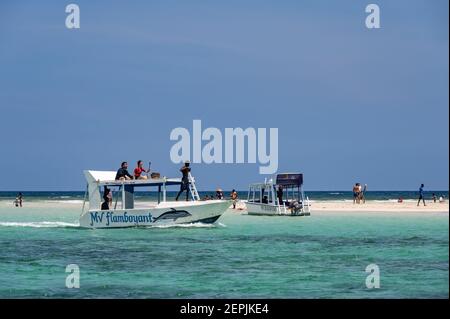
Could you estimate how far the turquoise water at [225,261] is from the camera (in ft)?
56.4

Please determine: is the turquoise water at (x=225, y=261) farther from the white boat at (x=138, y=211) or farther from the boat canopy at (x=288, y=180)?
the boat canopy at (x=288, y=180)

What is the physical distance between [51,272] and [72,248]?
609 centimetres

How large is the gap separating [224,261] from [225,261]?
32 millimetres

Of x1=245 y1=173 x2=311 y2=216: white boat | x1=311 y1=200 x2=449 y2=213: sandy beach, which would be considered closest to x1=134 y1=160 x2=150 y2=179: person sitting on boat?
x1=245 y1=173 x2=311 y2=216: white boat

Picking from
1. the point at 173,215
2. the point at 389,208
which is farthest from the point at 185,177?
the point at 389,208

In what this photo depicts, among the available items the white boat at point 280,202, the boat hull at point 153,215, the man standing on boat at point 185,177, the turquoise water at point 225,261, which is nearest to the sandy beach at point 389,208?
the white boat at point 280,202

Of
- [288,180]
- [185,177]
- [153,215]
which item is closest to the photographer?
[185,177]

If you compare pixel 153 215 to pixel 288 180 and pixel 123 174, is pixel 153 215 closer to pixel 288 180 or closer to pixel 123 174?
pixel 123 174

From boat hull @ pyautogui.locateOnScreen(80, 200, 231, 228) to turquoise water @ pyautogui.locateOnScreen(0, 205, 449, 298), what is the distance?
470 millimetres

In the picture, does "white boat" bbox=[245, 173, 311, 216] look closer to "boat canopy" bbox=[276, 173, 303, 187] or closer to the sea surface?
"boat canopy" bbox=[276, 173, 303, 187]

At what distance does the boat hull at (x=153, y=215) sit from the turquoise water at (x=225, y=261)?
470mm

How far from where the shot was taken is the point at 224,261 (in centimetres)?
2223

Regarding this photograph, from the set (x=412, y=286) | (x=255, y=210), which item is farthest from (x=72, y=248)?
(x=255, y=210)

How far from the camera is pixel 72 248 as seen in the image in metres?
26.3
